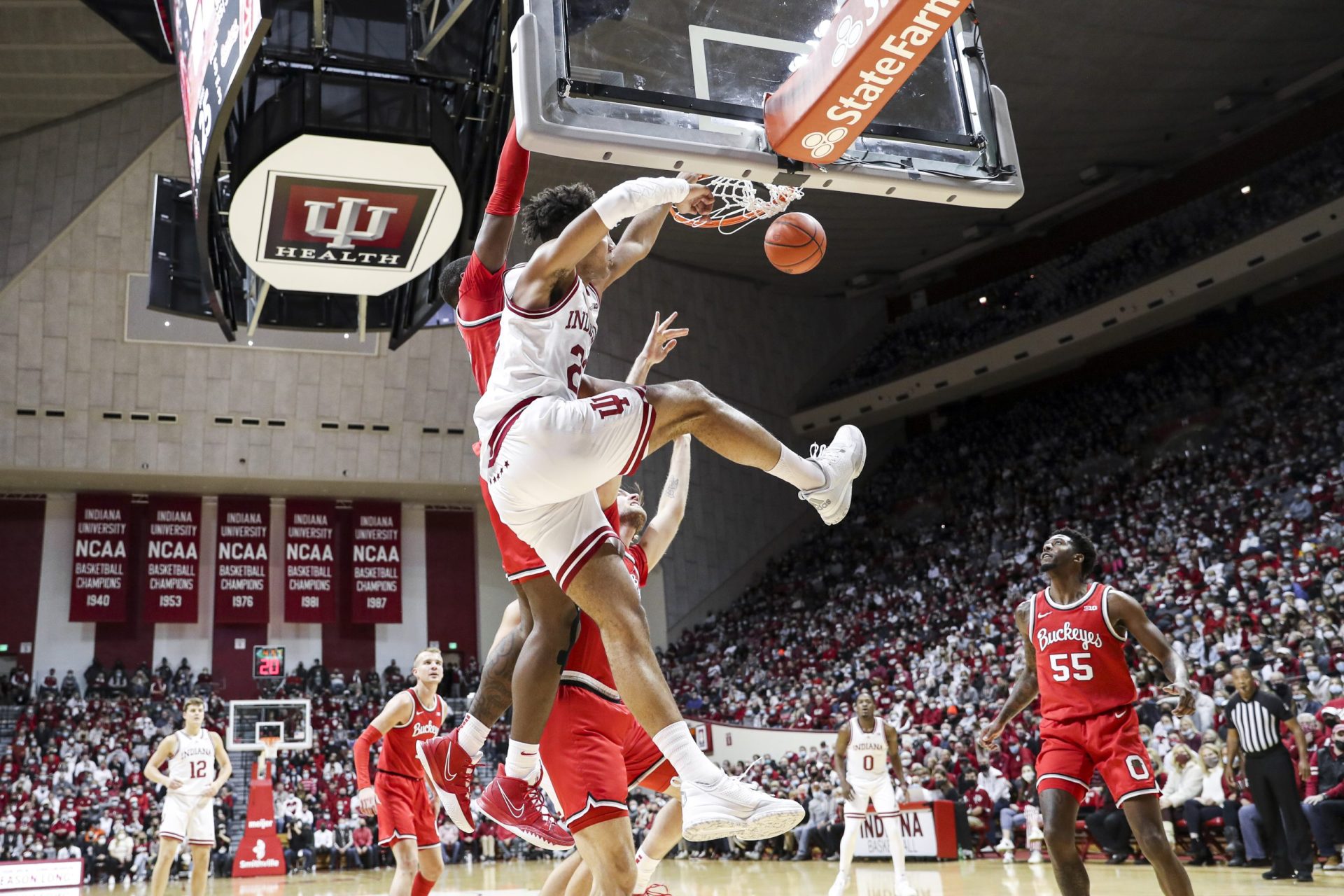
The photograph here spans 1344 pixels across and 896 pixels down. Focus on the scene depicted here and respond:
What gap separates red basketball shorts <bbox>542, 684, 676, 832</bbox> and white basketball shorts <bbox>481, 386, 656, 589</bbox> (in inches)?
24.1

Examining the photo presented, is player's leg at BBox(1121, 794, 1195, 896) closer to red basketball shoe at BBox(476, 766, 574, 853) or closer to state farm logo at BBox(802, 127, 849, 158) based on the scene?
red basketball shoe at BBox(476, 766, 574, 853)

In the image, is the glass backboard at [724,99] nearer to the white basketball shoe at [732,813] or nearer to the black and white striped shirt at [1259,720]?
the white basketball shoe at [732,813]

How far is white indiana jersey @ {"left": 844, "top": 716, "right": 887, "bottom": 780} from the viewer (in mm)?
11789

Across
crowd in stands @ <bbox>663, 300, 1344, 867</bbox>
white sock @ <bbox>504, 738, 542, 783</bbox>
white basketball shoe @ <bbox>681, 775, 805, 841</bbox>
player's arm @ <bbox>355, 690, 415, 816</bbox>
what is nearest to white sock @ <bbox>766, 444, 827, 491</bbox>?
white basketball shoe @ <bbox>681, 775, 805, 841</bbox>

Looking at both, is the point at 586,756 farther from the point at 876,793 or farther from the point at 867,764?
the point at 876,793

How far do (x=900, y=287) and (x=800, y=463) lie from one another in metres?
33.0

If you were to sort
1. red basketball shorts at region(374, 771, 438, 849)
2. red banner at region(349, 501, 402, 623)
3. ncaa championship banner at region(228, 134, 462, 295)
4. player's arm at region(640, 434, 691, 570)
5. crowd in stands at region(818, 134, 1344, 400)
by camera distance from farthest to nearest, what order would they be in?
1. red banner at region(349, 501, 402, 623)
2. crowd in stands at region(818, 134, 1344, 400)
3. ncaa championship banner at region(228, 134, 462, 295)
4. red basketball shorts at region(374, 771, 438, 849)
5. player's arm at region(640, 434, 691, 570)

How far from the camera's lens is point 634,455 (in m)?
3.69

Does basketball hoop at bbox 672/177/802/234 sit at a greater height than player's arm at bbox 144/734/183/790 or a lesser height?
greater

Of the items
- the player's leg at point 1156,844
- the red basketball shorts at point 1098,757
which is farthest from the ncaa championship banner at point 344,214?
the player's leg at point 1156,844

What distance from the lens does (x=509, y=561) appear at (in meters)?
4.48

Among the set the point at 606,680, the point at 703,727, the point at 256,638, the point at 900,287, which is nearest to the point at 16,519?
the point at 256,638

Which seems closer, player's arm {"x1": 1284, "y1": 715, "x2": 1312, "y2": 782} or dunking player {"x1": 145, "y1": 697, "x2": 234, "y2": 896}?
player's arm {"x1": 1284, "y1": 715, "x2": 1312, "y2": 782}

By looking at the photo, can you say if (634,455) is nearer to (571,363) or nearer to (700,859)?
(571,363)
